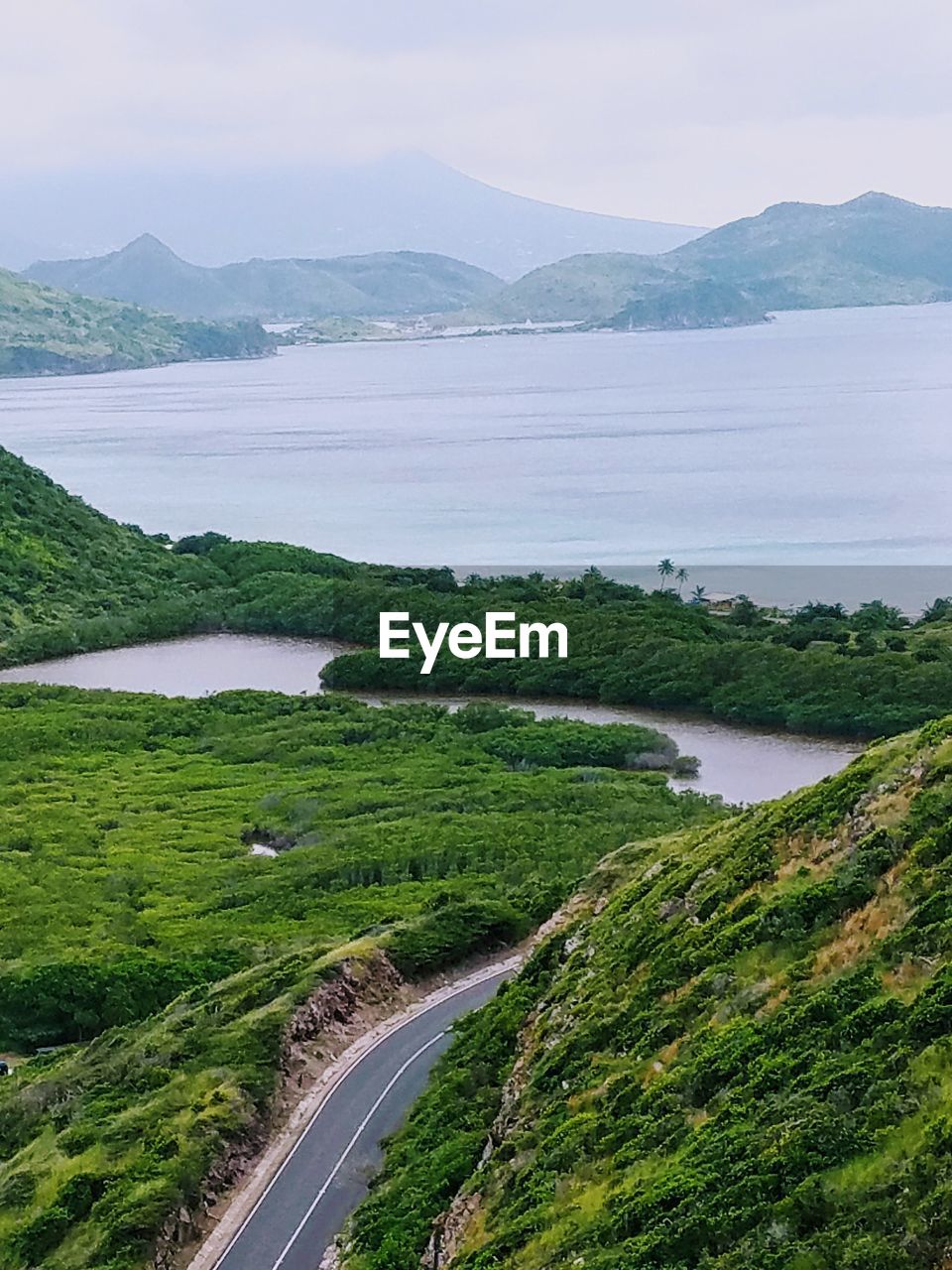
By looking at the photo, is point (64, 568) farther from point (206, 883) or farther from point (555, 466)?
point (555, 466)

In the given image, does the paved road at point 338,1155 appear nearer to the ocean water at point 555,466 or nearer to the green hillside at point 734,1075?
the green hillside at point 734,1075

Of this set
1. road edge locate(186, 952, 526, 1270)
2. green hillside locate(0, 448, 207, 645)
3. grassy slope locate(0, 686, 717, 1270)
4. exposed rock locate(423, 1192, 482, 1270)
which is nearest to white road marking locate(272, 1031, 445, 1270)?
road edge locate(186, 952, 526, 1270)

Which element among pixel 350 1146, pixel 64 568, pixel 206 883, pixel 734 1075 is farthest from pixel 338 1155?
pixel 64 568

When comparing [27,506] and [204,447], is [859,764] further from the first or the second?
[204,447]

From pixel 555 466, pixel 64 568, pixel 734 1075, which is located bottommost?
pixel 64 568

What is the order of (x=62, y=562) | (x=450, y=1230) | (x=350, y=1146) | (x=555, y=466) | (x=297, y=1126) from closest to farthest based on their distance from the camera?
1. (x=450, y=1230)
2. (x=350, y=1146)
3. (x=297, y=1126)
4. (x=62, y=562)
5. (x=555, y=466)

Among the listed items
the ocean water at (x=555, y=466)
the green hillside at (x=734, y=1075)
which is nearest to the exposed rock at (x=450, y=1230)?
the green hillside at (x=734, y=1075)
